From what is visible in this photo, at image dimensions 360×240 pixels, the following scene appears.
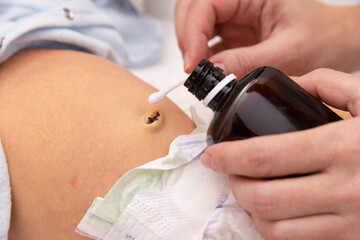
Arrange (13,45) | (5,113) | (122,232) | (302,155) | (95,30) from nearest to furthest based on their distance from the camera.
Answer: (302,155)
(122,232)
(5,113)
(13,45)
(95,30)

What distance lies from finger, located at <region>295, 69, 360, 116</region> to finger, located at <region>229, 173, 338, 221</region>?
16 cm

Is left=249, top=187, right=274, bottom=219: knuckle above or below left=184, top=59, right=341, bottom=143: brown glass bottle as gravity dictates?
below

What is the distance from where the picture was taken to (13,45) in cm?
81

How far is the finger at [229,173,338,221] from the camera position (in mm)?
439

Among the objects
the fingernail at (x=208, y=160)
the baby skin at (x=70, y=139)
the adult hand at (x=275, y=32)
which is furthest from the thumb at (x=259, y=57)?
the fingernail at (x=208, y=160)

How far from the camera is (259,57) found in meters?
0.78

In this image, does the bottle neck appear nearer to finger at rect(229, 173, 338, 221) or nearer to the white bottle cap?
the white bottle cap

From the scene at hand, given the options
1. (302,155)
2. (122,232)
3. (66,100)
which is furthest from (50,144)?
(302,155)

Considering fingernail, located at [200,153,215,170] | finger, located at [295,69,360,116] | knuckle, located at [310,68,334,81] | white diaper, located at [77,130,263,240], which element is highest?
knuckle, located at [310,68,334,81]

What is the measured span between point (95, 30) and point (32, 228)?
20.8 inches

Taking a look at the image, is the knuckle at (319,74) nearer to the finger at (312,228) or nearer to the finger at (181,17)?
the finger at (312,228)

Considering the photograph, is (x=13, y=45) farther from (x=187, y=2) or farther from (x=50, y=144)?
(x=187, y=2)

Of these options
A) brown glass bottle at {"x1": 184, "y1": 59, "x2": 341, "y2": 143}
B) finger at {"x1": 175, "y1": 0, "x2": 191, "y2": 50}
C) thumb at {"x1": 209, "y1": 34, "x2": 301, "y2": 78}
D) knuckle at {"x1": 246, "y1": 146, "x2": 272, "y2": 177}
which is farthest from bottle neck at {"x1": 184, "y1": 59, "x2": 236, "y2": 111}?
finger at {"x1": 175, "y1": 0, "x2": 191, "y2": 50}

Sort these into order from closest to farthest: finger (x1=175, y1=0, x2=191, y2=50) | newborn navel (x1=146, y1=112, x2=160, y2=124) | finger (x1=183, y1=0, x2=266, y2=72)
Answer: newborn navel (x1=146, y1=112, x2=160, y2=124) < finger (x1=183, y1=0, x2=266, y2=72) < finger (x1=175, y1=0, x2=191, y2=50)
